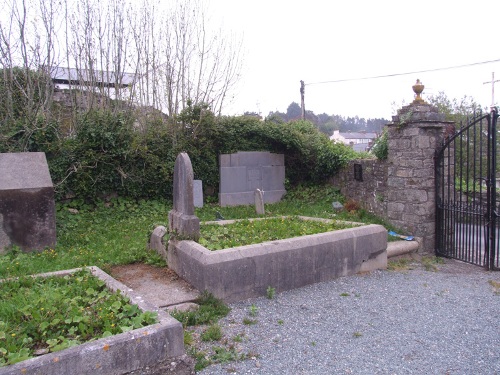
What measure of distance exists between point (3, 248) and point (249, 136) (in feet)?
24.0

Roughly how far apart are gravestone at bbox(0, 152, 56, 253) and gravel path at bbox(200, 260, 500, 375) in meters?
3.35

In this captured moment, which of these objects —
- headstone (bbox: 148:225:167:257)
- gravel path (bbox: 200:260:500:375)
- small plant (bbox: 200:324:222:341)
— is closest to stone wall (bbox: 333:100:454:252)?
gravel path (bbox: 200:260:500:375)

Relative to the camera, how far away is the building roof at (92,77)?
1062 cm

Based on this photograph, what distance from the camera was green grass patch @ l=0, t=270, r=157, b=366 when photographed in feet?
9.54

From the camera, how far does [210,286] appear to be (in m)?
4.61

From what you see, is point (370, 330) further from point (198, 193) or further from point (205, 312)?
point (198, 193)

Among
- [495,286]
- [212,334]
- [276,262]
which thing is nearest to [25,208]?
[276,262]

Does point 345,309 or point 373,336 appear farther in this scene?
point 345,309

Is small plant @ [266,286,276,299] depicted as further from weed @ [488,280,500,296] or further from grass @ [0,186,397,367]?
weed @ [488,280,500,296]

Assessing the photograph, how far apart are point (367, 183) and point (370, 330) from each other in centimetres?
599

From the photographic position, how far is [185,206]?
18.3 ft

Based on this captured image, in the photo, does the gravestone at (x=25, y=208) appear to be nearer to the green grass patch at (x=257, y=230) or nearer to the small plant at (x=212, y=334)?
the green grass patch at (x=257, y=230)

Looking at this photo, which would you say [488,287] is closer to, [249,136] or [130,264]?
[130,264]

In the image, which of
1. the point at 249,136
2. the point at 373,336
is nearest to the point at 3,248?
the point at 373,336
